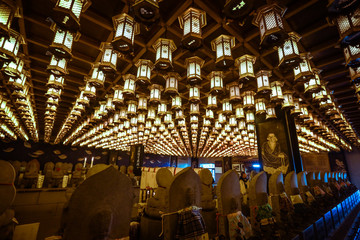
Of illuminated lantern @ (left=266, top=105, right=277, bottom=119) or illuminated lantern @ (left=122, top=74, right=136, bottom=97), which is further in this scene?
illuminated lantern @ (left=266, top=105, right=277, bottom=119)

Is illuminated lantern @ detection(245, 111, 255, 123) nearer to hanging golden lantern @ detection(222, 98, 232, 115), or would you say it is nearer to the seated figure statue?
hanging golden lantern @ detection(222, 98, 232, 115)

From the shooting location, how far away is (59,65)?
4426 millimetres

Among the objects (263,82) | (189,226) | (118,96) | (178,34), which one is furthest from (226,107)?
(189,226)

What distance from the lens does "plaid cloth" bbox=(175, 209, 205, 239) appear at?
2.63 meters

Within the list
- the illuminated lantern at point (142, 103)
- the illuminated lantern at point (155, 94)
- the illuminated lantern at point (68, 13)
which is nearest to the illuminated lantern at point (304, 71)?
the illuminated lantern at point (155, 94)

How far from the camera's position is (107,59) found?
173 inches

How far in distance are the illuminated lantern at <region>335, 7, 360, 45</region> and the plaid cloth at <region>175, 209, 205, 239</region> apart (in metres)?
4.38

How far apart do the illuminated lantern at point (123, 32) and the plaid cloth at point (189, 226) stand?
352 cm

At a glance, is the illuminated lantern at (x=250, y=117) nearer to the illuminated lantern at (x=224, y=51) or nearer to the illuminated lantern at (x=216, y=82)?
the illuminated lantern at (x=216, y=82)

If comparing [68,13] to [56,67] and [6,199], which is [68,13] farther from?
[6,199]

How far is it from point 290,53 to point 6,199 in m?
6.53

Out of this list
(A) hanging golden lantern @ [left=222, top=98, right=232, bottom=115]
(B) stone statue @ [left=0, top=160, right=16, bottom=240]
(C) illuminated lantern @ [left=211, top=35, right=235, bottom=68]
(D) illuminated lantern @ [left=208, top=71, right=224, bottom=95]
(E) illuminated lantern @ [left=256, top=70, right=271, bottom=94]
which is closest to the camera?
(B) stone statue @ [left=0, top=160, right=16, bottom=240]

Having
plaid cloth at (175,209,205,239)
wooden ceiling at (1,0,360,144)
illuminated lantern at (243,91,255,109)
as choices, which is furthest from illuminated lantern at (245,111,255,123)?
plaid cloth at (175,209,205,239)

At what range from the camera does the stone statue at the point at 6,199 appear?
2795 mm
